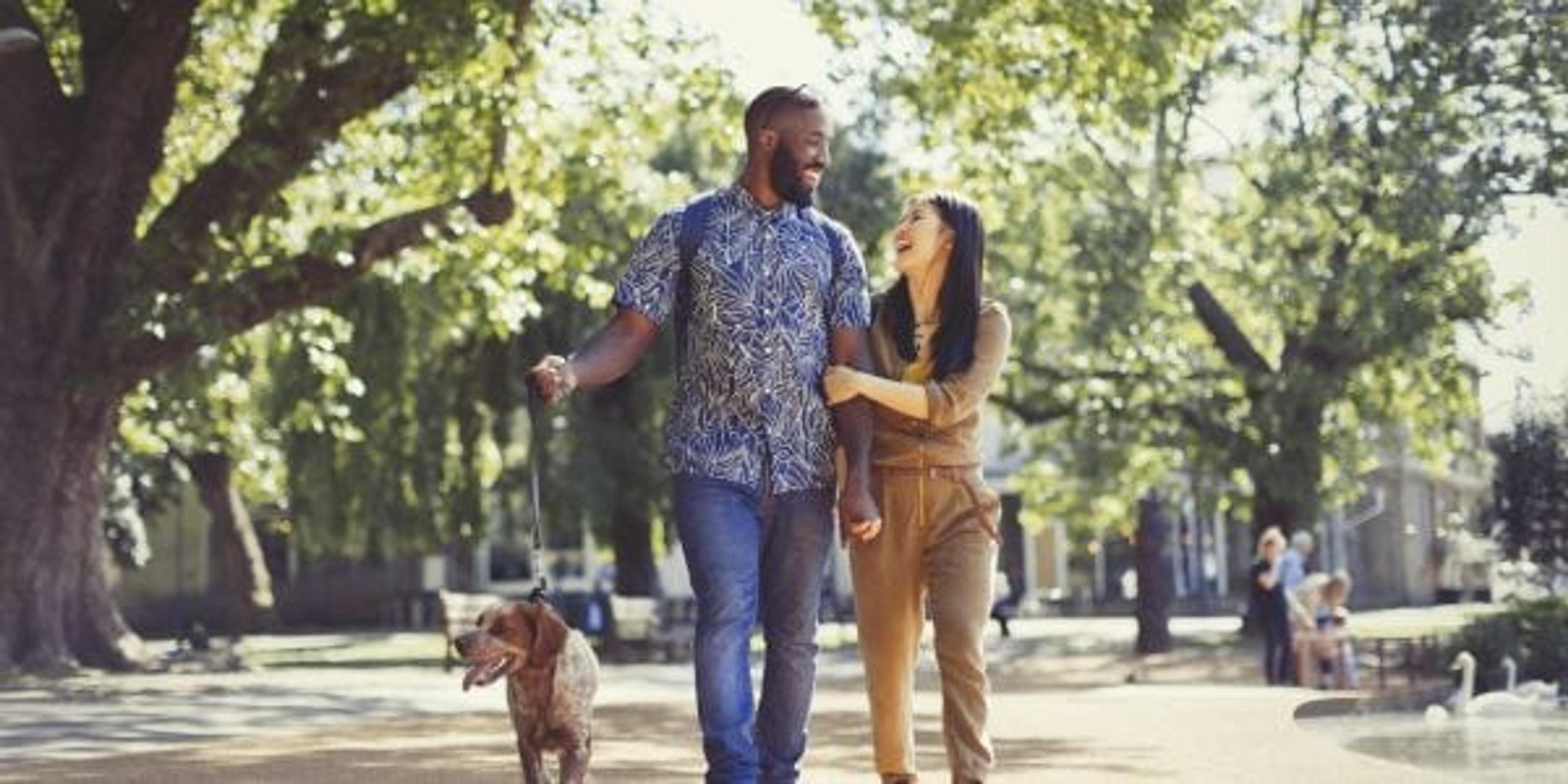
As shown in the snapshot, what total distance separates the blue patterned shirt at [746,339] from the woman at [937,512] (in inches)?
17.9

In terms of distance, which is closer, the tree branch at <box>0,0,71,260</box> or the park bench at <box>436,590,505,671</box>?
the tree branch at <box>0,0,71,260</box>

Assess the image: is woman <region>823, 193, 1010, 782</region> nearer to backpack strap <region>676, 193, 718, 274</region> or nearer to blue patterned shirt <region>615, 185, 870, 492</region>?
blue patterned shirt <region>615, 185, 870, 492</region>

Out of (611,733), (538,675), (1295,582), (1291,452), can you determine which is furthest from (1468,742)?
(1291,452)

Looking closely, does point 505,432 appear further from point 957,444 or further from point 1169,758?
point 957,444

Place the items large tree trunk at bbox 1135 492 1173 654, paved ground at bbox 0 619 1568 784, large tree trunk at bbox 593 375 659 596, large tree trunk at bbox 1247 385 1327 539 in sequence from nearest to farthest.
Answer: paved ground at bbox 0 619 1568 784
large tree trunk at bbox 1135 492 1173 654
large tree trunk at bbox 1247 385 1327 539
large tree trunk at bbox 593 375 659 596

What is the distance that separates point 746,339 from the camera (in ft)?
21.8

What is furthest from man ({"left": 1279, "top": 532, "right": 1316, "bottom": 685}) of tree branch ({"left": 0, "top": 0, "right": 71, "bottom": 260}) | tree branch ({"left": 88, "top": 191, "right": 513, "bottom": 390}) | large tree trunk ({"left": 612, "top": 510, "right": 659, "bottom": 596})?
large tree trunk ({"left": 612, "top": 510, "right": 659, "bottom": 596})

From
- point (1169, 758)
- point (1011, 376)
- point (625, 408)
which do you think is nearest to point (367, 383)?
point (625, 408)

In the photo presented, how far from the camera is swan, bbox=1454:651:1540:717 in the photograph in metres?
15.8

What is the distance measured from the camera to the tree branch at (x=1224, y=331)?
3653cm

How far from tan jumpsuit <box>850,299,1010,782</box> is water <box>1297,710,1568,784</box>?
401 cm

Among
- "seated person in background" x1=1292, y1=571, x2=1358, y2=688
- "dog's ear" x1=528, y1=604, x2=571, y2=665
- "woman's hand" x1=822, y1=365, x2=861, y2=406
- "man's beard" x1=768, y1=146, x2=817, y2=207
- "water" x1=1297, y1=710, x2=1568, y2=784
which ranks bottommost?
"water" x1=1297, y1=710, x2=1568, y2=784

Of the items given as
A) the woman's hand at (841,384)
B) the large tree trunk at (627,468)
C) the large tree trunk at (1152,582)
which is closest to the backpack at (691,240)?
the woman's hand at (841,384)

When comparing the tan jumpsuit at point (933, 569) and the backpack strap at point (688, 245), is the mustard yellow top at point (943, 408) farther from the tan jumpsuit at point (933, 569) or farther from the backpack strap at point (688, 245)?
the backpack strap at point (688, 245)
